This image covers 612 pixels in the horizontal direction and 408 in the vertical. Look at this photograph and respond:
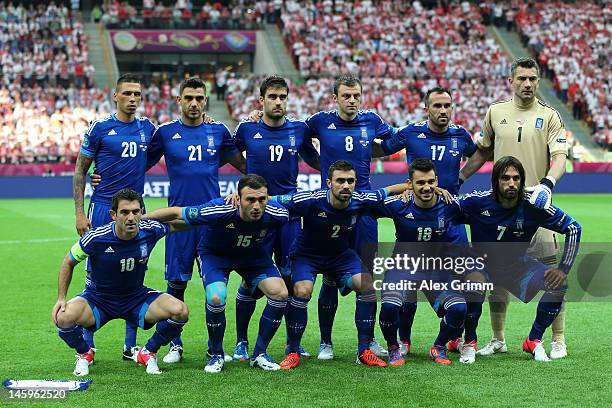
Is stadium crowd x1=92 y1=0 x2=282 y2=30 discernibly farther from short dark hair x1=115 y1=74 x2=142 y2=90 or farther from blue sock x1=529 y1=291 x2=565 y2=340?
blue sock x1=529 y1=291 x2=565 y2=340

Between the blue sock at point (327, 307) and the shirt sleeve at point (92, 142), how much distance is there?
90.2 inches

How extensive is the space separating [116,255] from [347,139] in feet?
7.69

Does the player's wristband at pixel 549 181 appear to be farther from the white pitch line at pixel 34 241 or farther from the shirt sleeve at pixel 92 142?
the white pitch line at pixel 34 241

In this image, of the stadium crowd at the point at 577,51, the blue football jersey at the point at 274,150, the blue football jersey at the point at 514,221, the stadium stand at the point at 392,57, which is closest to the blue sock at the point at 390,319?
the blue football jersey at the point at 514,221

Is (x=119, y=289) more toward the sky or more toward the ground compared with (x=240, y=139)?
more toward the ground

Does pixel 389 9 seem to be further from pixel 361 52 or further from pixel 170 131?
pixel 170 131

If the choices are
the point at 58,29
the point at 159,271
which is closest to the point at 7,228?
the point at 159,271

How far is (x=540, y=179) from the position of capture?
326 inches

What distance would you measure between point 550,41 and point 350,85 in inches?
1330

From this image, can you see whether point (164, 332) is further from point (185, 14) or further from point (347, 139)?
point (185, 14)

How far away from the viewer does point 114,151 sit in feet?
26.5

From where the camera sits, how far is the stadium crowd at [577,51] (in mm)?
36003

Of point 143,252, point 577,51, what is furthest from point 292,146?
point 577,51

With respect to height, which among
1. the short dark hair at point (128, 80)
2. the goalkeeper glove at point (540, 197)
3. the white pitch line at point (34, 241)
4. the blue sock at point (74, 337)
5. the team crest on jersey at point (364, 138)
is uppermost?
the short dark hair at point (128, 80)
